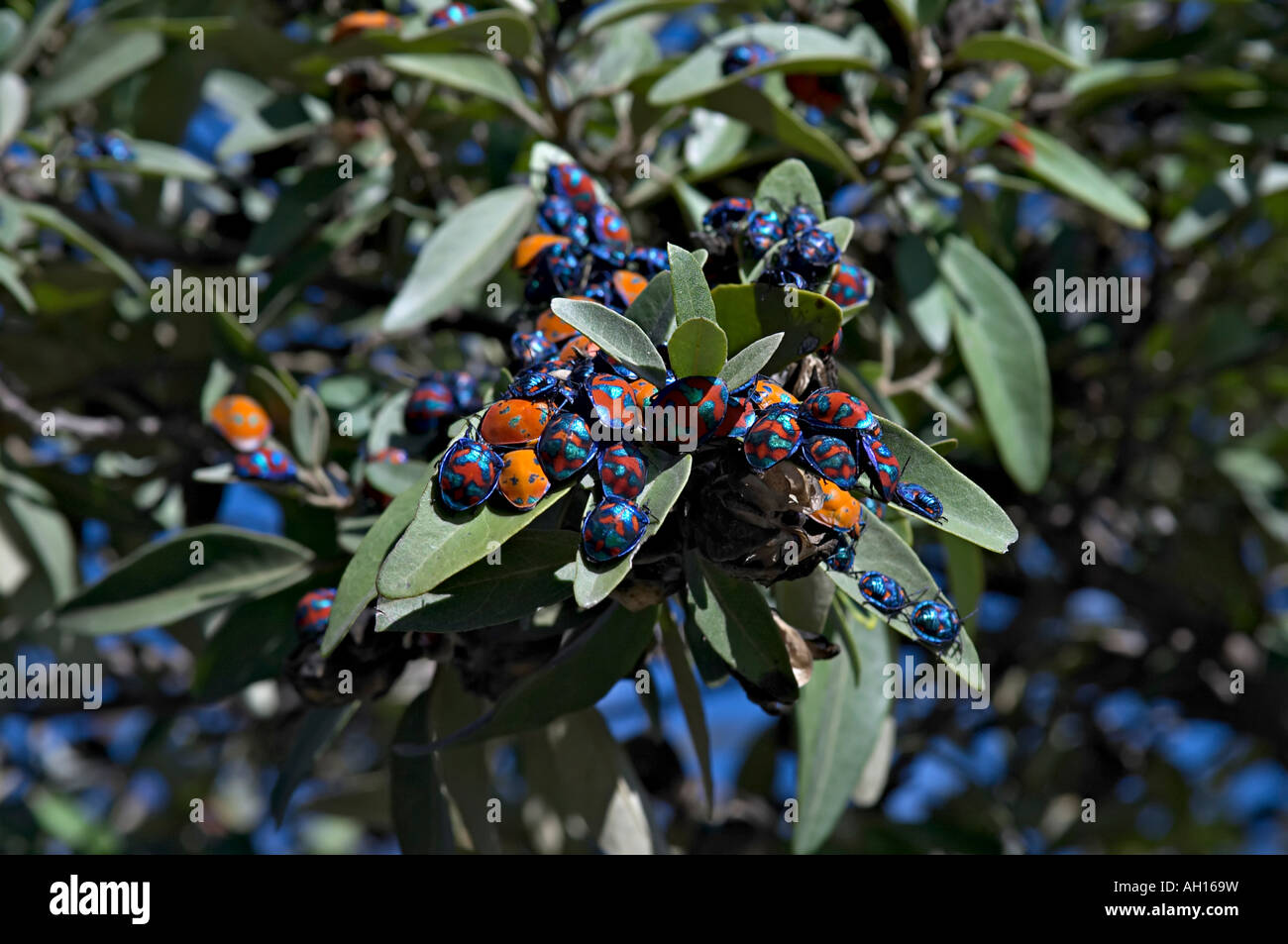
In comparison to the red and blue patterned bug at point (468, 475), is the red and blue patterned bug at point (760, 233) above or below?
above

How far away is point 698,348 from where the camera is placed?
1256 millimetres

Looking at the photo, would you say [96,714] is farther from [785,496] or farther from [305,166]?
[785,496]

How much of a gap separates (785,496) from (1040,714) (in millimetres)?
2446

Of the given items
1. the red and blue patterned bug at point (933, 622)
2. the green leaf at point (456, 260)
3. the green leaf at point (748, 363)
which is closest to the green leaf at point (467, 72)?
the green leaf at point (456, 260)

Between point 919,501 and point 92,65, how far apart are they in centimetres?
198

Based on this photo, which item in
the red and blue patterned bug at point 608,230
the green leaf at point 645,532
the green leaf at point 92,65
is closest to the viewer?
the green leaf at point 645,532

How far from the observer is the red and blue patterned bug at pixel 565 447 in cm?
123

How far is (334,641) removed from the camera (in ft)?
4.31

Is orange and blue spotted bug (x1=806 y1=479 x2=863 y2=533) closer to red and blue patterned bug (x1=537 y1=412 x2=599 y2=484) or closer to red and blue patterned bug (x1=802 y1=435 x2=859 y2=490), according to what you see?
red and blue patterned bug (x1=802 y1=435 x2=859 y2=490)

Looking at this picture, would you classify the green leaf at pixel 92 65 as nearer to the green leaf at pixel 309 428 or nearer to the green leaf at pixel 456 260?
the green leaf at pixel 456 260

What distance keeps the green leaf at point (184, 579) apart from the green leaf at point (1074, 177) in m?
1.36

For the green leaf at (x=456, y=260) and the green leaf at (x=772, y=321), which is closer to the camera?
the green leaf at (x=772, y=321)
